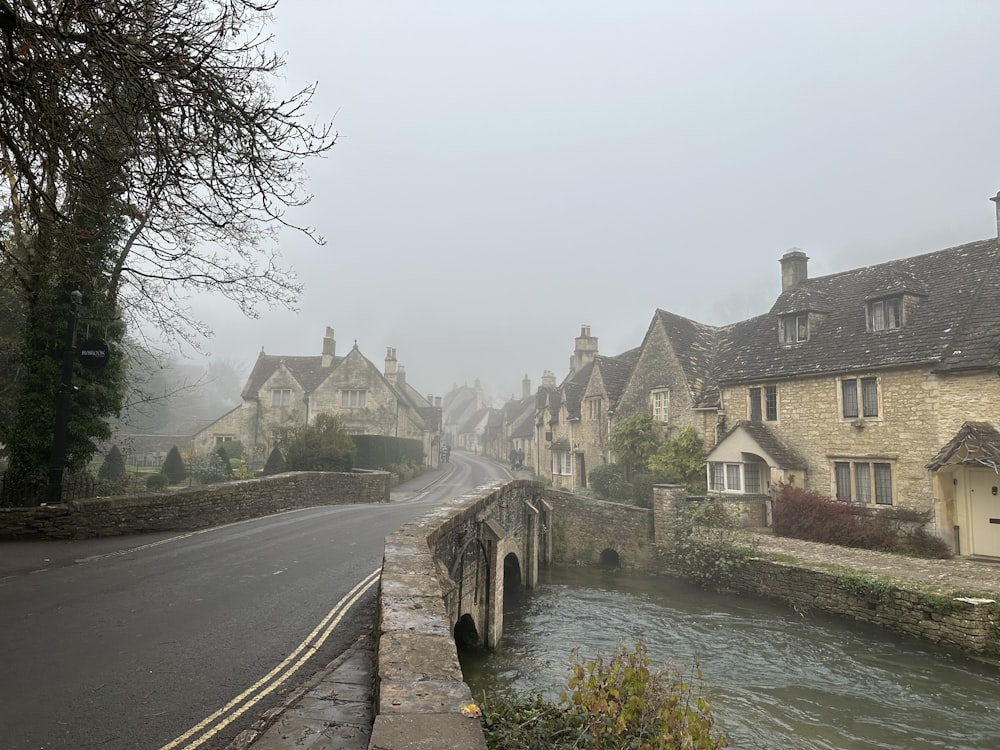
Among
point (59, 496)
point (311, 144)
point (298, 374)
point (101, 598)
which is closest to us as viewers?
point (311, 144)

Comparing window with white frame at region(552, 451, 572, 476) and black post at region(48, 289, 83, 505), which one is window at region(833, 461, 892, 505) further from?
black post at region(48, 289, 83, 505)

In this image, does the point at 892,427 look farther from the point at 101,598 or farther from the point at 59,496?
the point at 59,496

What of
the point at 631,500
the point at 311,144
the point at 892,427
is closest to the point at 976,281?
the point at 892,427

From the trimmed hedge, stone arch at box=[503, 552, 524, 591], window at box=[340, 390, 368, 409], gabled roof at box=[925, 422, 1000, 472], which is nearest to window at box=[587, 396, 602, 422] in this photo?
the trimmed hedge

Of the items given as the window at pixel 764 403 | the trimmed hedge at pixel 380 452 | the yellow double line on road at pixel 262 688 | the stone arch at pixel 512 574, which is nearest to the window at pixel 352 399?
the trimmed hedge at pixel 380 452

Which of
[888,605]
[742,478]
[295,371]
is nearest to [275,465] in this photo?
[295,371]

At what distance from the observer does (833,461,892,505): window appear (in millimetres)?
20250

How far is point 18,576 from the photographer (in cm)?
918

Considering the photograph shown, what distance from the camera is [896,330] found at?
69.5ft

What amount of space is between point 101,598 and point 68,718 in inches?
149

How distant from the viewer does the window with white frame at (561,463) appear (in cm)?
4037

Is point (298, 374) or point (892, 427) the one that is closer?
point (892, 427)

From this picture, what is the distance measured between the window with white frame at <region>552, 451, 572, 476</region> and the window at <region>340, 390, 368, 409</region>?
51.7ft

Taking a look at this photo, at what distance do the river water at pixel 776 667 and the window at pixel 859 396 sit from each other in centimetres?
761
